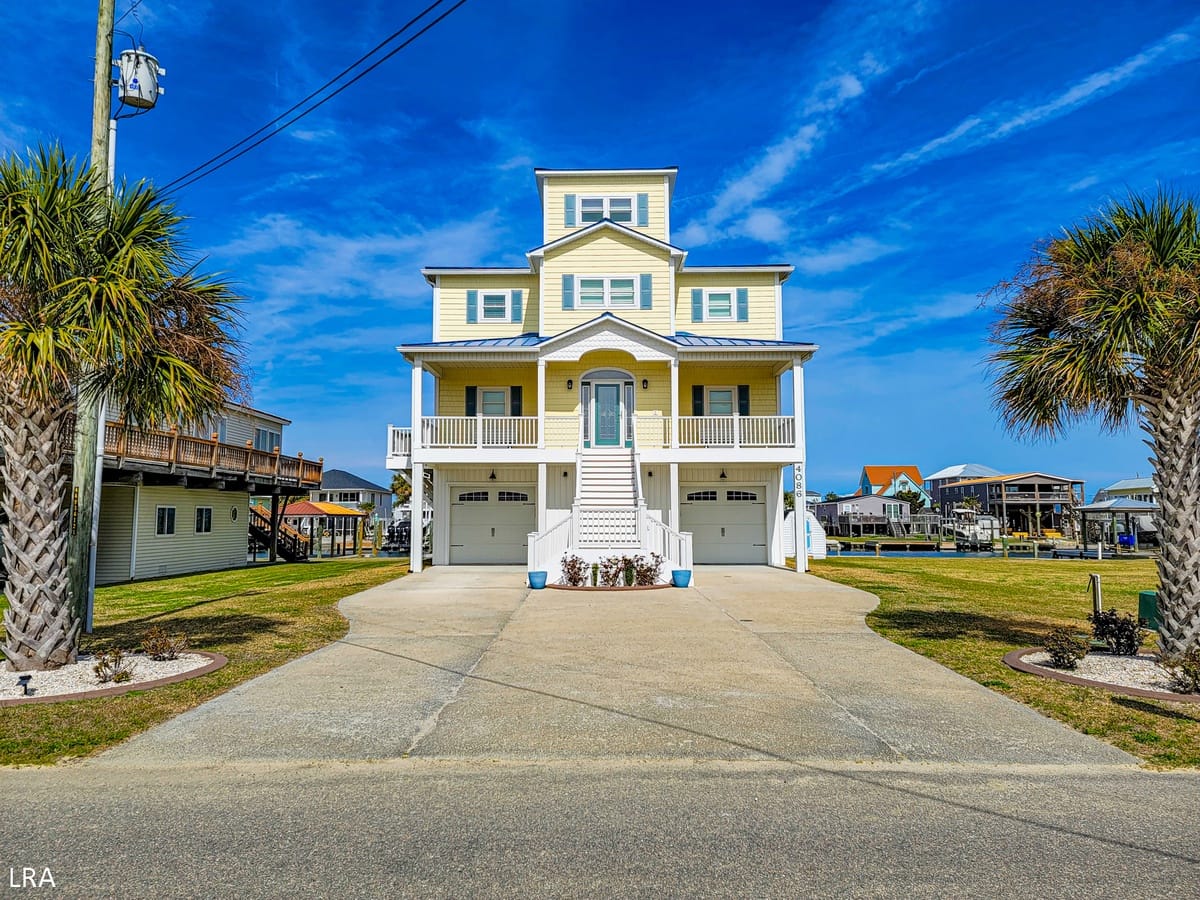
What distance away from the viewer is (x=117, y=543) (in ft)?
75.7

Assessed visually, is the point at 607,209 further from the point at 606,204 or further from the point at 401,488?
the point at 401,488

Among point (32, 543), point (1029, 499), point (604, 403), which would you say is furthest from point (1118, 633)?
point (1029, 499)

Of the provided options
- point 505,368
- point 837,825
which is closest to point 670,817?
point 837,825

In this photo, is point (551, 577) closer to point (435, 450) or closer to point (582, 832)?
point (435, 450)

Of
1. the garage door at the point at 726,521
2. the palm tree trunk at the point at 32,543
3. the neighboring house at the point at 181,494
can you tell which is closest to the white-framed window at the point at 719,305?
the garage door at the point at 726,521

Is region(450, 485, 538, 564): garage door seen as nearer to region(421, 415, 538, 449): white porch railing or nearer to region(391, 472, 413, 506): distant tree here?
region(421, 415, 538, 449): white porch railing

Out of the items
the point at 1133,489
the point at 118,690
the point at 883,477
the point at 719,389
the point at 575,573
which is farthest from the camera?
the point at 883,477

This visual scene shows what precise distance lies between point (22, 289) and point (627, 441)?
1679cm

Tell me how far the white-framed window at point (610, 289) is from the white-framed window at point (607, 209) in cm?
252

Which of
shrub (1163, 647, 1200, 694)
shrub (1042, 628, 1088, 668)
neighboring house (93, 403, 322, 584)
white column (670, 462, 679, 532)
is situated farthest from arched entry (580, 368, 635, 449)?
shrub (1163, 647, 1200, 694)

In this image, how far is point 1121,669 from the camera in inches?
317

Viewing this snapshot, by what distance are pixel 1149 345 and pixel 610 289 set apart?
55.2 feet

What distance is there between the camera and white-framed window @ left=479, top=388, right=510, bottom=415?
23.8m

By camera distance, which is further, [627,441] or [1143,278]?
[627,441]
